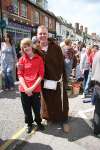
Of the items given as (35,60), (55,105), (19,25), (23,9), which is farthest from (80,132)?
(23,9)

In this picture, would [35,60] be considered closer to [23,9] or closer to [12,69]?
[12,69]

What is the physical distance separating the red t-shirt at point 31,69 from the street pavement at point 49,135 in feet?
2.81

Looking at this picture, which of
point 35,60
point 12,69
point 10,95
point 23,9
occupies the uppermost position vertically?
point 23,9

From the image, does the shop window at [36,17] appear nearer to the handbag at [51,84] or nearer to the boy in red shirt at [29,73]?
the handbag at [51,84]

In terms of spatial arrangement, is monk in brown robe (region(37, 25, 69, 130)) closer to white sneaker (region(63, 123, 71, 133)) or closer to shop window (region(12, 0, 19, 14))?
white sneaker (region(63, 123, 71, 133))

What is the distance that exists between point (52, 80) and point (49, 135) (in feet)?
A: 3.32

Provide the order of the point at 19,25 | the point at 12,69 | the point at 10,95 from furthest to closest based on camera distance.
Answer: the point at 19,25 < the point at 12,69 < the point at 10,95

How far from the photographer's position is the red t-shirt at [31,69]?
564cm

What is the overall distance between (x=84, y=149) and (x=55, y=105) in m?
1.31

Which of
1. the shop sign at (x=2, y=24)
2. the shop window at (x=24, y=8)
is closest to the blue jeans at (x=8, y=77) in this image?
the shop sign at (x=2, y=24)

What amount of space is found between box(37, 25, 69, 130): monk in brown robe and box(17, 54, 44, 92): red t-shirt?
1.04ft

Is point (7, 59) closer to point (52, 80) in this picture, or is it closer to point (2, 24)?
point (52, 80)

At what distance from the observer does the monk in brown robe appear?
5941 mm

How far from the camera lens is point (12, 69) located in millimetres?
Answer: 10422
